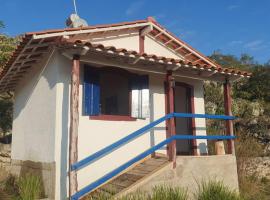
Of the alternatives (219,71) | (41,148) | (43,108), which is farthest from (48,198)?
(219,71)

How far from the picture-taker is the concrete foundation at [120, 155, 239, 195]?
7395mm

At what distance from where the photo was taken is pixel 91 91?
8.41 m

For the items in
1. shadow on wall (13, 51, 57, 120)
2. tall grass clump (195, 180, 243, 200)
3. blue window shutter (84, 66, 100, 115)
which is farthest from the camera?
shadow on wall (13, 51, 57, 120)

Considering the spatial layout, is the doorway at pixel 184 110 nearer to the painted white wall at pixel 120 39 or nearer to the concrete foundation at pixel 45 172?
the painted white wall at pixel 120 39

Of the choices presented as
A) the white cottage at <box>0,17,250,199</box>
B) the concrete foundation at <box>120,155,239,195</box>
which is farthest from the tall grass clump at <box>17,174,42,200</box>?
the concrete foundation at <box>120,155,239,195</box>

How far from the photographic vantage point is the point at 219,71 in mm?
9352

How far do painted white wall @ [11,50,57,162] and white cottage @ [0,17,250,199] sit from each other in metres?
0.03

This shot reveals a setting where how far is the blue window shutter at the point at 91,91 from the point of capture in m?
8.26

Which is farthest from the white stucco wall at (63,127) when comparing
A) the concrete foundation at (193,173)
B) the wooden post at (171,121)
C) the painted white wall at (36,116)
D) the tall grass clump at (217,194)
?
the tall grass clump at (217,194)

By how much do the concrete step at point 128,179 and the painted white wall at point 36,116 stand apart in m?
1.49

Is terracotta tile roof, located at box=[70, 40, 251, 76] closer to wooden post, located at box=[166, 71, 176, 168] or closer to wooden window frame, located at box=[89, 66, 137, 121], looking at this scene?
wooden post, located at box=[166, 71, 176, 168]

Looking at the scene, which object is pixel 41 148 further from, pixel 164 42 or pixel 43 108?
pixel 164 42

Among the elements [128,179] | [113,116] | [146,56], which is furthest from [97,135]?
[146,56]

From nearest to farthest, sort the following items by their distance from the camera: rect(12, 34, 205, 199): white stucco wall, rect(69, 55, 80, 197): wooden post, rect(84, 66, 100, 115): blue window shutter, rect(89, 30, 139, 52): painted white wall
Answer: rect(69, 55, 80, 197): wooden post
rect(12, 34, 205, 199): white stucco wall
rect(84, 66, 100, 115): blue window shutter
rect(89, 30, 139, 52): painted white wall
